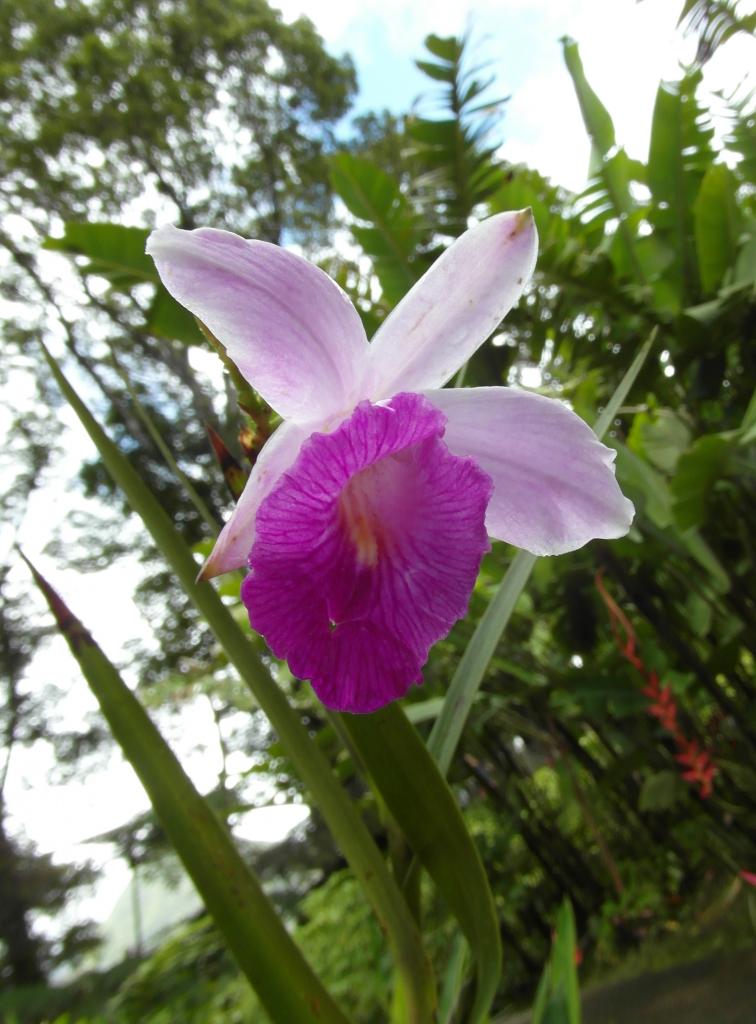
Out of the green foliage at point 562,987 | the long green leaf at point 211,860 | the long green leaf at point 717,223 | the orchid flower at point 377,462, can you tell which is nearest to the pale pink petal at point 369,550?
the orchid flower at point 377,462

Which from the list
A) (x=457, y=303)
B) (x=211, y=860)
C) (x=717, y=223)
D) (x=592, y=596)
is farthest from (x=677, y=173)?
(x=211, y=860)

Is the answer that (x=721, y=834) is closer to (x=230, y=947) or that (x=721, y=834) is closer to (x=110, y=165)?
(x=230, y=947)

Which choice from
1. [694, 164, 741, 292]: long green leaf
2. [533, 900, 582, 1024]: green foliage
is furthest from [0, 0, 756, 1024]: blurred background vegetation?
[533, 900, 582, 1024]: green foliage

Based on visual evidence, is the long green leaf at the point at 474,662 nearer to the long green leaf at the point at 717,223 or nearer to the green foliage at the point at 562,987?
the green foliage at the point at 562,987

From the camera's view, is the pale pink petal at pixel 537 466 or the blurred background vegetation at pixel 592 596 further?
the blurred background vegetation at pixel 592 596

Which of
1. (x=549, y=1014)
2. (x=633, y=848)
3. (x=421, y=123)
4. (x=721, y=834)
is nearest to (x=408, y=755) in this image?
(x=549, y=1014)

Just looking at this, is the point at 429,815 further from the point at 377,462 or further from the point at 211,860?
the point at 377,462
